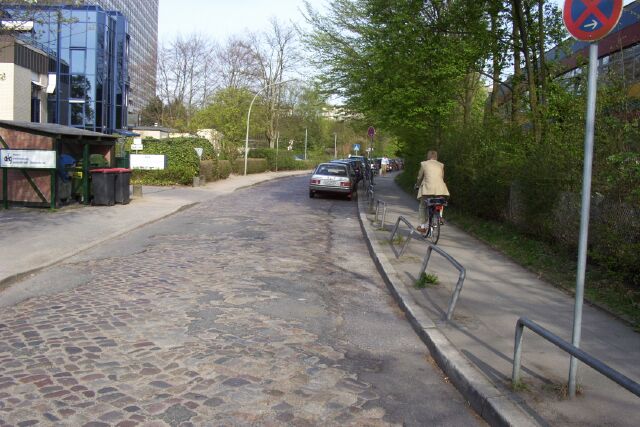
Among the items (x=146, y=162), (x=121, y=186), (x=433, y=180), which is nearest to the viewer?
(x=433, y=180)

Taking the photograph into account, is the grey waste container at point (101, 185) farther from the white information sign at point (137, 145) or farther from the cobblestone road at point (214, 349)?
the cobblestone road at point (214, 349)

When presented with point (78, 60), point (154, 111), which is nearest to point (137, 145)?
point (78, 60)

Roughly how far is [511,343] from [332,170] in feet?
61.5

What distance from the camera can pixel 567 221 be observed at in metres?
8.56

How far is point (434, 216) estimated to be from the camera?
1136 centimetres

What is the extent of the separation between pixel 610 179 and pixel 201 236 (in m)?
7.78

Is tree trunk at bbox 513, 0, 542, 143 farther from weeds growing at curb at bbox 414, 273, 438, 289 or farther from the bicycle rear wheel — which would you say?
weeds growing at curb at bbox 414, 273, 438, 289

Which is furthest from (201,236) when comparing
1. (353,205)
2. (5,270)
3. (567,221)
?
(353,205)

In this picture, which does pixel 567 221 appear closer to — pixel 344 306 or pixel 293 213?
pixel 344 306

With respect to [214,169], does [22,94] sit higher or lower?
higher

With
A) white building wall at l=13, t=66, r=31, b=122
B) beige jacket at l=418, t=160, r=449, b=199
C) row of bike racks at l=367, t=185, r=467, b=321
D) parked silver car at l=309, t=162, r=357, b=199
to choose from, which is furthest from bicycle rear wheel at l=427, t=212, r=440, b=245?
white building wall at l=13, t=66, r=31, b=122

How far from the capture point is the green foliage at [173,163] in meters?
25.6

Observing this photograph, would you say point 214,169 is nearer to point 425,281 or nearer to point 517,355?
point 425,281

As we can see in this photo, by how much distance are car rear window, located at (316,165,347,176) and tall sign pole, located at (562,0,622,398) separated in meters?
19.5
